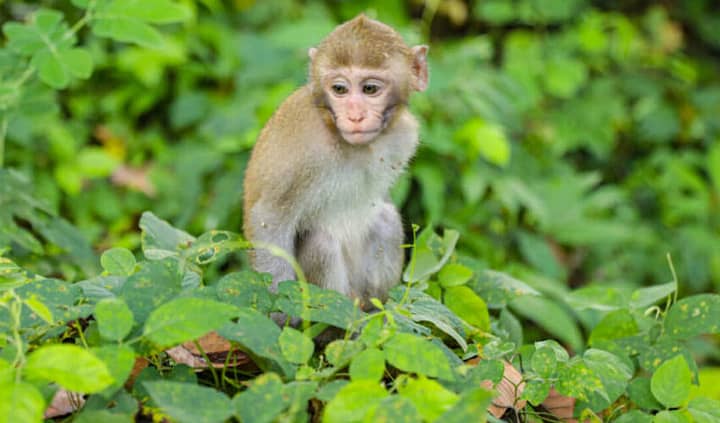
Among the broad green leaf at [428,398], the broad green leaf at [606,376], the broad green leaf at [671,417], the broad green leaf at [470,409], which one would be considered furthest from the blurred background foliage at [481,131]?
the broad green leaf at [470,409]

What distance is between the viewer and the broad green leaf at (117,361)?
Result: 186 centimetres

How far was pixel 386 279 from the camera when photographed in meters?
3.42

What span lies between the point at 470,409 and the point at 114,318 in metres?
0.75

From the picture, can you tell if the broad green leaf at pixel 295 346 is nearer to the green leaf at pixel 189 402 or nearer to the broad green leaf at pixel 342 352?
the broad green leaf at pixel 342 352

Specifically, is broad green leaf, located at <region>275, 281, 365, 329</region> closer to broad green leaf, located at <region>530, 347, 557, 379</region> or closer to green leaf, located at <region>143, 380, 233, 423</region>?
green leaf, located at <region>143, 380, 233, 423</region>

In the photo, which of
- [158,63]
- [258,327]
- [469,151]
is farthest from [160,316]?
[158,63]

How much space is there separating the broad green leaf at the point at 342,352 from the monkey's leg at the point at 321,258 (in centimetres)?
110

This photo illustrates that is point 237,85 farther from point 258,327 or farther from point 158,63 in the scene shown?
point 258,327

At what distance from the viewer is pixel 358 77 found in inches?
119

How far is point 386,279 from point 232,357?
1.15 metres


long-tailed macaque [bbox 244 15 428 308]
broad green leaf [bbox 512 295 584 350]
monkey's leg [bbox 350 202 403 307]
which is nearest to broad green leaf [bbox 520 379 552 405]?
long-tailed macaque [bbox 244 15 428 308]

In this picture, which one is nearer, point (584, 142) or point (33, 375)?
point (33, 375)

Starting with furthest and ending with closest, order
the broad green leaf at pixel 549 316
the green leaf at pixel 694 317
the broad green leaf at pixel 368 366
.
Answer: the broad green leaf at pixel 549 316 → the green leaf at pixel 694 317 → the broad green leaf at pixel 368 366

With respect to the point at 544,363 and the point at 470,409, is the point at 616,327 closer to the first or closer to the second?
the point at 544,363
